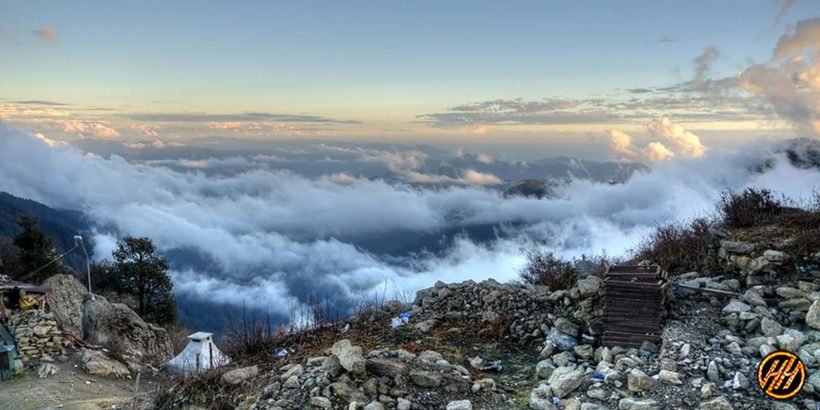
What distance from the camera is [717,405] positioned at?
6.06 m

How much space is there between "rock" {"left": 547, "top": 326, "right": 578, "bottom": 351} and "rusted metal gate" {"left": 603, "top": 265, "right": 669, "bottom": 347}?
→ 1.82ft

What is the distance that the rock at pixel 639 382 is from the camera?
→ 6.71 m

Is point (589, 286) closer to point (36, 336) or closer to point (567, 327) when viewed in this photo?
point (567, 327)

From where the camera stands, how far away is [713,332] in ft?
26.7

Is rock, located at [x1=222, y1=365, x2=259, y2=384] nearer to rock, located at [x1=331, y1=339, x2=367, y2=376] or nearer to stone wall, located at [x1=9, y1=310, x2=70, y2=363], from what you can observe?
rock, located at [x1=331, y1=339, x2=367, y2=376]

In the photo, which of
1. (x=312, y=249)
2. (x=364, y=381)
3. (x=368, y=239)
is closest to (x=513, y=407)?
(x=364, y=381)

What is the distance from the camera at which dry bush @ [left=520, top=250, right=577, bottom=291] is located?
38.7 feet

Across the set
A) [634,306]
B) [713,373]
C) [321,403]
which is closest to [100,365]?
[321,403]

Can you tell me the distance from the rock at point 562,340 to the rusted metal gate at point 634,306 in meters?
0.55

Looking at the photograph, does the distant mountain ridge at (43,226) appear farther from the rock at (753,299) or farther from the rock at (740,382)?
the rock at (740,382)

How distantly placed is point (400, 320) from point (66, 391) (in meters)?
11.0

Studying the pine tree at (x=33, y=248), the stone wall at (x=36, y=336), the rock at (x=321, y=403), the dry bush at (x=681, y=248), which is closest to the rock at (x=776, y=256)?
the dry bush at (x=681, y=248)

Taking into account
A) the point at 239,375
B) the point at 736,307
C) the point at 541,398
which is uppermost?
the point at 736,307

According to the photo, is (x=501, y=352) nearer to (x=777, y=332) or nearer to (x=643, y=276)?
(x=643, y=276)
